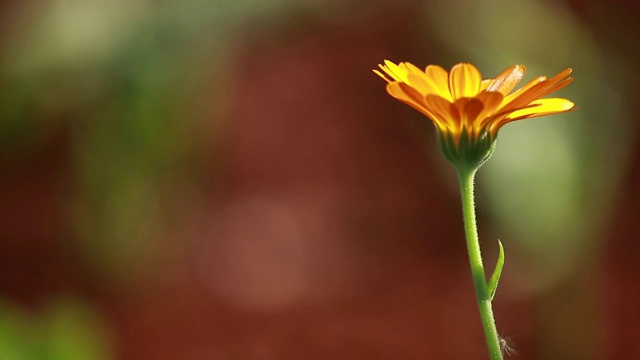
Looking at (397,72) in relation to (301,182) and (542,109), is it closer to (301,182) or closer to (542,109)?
(542,109)

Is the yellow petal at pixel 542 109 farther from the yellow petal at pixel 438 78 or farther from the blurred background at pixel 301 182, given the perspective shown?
the blurred background at pixel 301 182

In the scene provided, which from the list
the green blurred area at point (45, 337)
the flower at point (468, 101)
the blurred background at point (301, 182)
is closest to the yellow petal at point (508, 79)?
the flower at point (468, 101)

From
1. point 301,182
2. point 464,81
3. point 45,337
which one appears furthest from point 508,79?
point 301,182

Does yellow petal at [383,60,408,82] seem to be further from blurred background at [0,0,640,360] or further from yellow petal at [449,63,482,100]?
blurred background at [0,0,640,360]

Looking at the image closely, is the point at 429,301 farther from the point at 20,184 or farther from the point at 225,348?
the point at 20,184

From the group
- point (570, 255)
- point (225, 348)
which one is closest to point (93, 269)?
point (225, 348)

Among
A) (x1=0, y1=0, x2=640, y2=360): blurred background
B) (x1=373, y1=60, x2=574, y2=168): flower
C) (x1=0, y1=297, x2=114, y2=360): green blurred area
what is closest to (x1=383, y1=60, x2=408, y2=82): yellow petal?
(x1=373, y1=60, x2=574, y2=168): flower
